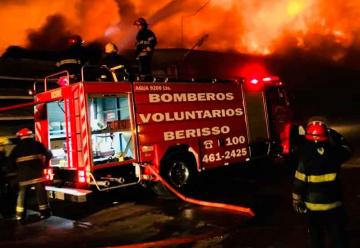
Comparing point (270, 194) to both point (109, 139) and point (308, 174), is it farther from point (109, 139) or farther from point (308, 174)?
point (308, 174)

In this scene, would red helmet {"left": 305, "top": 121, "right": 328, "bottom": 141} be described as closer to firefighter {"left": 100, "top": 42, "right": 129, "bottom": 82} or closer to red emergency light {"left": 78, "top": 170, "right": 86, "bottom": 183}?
red emergency light {"left": 78, "top": 170, "right": 86, "bottom": 183}

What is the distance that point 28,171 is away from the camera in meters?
7.79

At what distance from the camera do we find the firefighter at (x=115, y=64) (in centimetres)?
880

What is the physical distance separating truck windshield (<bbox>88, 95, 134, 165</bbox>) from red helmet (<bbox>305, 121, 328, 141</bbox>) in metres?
4.80

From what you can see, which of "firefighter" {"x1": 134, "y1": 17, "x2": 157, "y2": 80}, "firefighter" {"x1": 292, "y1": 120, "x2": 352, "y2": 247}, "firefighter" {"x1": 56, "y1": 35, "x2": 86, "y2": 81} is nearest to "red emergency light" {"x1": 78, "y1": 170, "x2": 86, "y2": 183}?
"firefighter" {"x1": 56, "y1": 35, "x2": 86, "y2": 81}

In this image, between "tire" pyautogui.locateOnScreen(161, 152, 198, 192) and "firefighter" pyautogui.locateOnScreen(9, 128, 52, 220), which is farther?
"tire" pyautogui.locateOnScreen(161, 152, 198, 192)

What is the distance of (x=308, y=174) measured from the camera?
13.9 ft

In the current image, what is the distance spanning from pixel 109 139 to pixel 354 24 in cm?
1795

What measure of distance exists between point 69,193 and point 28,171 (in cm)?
78

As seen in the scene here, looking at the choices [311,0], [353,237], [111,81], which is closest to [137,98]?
[111,81]

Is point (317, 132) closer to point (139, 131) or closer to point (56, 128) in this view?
point (139, 131)

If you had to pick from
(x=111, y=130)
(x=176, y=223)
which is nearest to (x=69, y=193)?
(x=111, y=130)

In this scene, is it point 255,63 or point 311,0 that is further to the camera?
point 255,63

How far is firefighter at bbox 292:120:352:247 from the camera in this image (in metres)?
4.16
